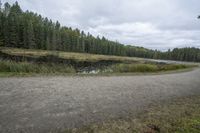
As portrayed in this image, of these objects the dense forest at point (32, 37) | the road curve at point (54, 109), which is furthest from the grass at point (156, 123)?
the dense forest at point (32, 37)

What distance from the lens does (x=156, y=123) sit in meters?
4.41

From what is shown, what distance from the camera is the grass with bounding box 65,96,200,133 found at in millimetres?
3971

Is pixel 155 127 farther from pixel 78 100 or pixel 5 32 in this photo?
pixel 5 32

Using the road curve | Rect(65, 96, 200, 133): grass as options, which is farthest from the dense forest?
Rect(65, 96, 200, 133): grass

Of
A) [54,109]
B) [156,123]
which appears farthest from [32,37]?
[156,123]

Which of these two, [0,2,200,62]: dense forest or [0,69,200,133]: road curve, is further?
[0,2,200,62]: dense forest

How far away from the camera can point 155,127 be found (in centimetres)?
418

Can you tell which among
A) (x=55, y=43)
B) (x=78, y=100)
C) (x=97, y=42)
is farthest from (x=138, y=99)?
(x=97, y=42)

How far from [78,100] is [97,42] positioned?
254ft

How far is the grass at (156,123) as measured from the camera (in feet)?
13.0

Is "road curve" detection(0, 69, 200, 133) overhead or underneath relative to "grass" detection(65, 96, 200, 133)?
overhead

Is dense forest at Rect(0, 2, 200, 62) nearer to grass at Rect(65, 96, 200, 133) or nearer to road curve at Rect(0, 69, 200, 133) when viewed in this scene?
road curve at Rect(0, 69, 200, 133)

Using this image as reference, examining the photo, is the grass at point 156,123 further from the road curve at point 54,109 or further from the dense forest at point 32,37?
the dense forest at point 32,37

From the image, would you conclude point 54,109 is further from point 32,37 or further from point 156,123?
point 32,37
